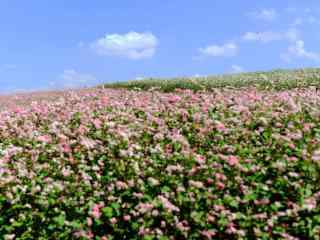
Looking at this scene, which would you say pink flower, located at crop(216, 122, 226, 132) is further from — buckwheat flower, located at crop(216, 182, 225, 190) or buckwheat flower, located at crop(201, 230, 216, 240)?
buckwheat flower, located at crop(201, 230, 216, 240)

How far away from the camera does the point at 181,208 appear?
674 cm

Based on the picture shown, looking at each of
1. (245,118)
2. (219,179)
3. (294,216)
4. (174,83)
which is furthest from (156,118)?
(174,83)

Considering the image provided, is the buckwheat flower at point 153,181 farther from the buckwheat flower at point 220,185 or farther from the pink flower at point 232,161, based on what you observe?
the pink flower at point 232,161

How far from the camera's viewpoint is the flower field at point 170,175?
6516 mm

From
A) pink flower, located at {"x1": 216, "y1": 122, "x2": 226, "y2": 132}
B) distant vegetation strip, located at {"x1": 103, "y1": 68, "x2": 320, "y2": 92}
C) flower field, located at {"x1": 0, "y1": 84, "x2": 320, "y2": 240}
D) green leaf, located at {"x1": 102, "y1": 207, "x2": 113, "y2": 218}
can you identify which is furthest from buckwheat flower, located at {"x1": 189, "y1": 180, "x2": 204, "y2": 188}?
distant vegetation strip, located at {"x1": 103, "y1": 68, "x2": 320, "y2": 92}

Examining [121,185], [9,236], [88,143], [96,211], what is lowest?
[9,236]

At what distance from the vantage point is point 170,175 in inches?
285

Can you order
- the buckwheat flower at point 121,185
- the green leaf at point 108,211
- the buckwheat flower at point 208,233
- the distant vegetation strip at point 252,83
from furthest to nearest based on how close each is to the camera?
the distant vegetation strip at point 252,83 < the buckwheat flower at point 121,185 < the green leaf at point 108,211 < the buckwheat flower at point 208,233

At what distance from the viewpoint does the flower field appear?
6.52 m

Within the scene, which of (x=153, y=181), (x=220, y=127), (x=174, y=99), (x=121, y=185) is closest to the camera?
(x=153, y=181)

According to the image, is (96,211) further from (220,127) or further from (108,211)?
(220,127)

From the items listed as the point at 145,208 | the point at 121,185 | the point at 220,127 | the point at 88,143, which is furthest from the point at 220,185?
the point at 88,143

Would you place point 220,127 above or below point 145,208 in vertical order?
above

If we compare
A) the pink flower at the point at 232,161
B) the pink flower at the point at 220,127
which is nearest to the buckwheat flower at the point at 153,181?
the pink flower at the point at 232,161
